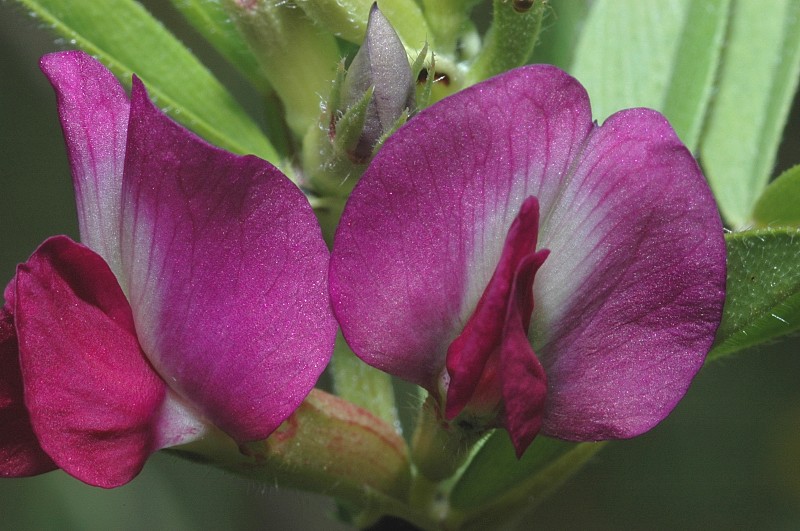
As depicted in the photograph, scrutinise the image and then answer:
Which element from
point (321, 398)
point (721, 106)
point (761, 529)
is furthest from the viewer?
point (761, 529)

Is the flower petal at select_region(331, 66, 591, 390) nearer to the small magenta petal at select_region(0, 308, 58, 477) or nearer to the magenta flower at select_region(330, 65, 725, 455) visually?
the magenta flower at select_region(330, 65, 725, 455)

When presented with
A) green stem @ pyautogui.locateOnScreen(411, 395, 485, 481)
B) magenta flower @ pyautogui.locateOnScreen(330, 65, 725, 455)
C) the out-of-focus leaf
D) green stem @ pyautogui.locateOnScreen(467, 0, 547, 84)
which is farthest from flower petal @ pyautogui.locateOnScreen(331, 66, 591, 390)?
the out-of-focus leaf

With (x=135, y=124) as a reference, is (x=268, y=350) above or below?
below

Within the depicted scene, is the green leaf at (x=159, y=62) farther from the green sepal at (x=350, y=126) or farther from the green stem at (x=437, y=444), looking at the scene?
the green stem at (x=437, y=444)

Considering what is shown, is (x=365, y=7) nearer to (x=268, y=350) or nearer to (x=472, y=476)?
(x=268, y=350)

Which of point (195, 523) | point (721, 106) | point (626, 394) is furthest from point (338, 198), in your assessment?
point (195, 523)

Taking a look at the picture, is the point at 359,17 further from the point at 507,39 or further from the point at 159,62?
the point at 159,62

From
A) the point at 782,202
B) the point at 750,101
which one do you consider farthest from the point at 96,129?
the point at 750,101
